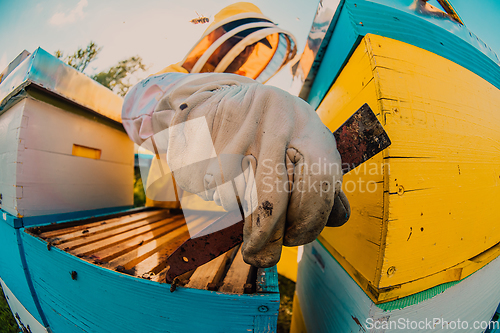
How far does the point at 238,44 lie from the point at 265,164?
87.0 inches

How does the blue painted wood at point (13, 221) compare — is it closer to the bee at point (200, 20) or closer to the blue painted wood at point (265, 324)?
the blue painted wood at point (265, 324)

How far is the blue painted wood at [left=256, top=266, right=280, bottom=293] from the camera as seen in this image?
2.13ft

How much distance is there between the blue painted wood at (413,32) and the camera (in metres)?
0.76

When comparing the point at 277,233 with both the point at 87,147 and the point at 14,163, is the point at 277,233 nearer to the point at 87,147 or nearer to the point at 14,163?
the point at 14,163

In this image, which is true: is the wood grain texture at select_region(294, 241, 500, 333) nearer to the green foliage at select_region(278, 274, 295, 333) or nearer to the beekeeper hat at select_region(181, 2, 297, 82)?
the green foliage at select_region(278, 274, 295, 333)

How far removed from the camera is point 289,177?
0.49 m

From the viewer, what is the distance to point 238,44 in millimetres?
2137

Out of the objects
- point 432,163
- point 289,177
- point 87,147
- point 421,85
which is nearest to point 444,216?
point 432,163

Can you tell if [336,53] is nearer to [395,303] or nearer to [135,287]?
[395,303]

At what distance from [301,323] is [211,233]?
1433 mm

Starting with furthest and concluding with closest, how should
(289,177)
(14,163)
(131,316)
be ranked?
(14,163) < (131,316) < (289,177)

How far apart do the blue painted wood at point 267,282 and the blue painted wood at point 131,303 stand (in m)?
0.05

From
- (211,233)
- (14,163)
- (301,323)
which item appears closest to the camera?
(211,233)

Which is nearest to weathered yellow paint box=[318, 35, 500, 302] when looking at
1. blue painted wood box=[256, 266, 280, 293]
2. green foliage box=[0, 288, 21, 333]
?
blue painted wood box=[256, 266, 280, 293]
